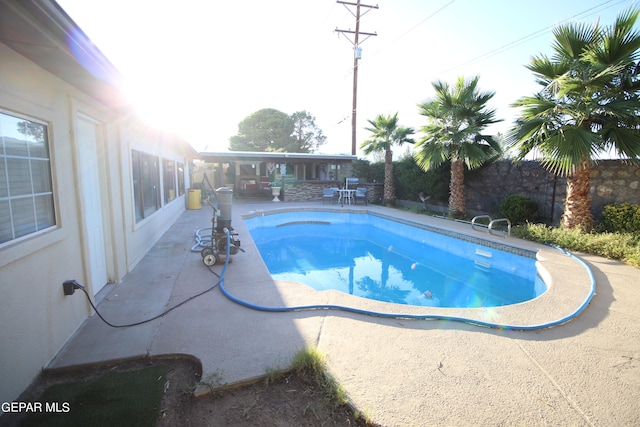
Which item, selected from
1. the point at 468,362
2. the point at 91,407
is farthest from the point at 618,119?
the point at 91,407

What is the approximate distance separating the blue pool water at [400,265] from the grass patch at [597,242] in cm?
93

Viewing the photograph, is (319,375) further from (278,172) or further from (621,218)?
(278,172)

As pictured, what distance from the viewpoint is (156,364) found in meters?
2.56

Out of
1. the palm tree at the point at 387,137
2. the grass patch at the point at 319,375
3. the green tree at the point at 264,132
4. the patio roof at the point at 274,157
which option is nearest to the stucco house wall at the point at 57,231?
the grass patch at the point at 319,375

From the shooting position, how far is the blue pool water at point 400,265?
5.70 metres

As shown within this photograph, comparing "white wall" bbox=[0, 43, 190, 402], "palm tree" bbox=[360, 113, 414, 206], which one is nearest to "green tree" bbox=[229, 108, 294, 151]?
"palm tree" bbox=[360, 113, 414, 206]

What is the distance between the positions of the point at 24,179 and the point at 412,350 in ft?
11.2

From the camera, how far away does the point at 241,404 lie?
2125mm

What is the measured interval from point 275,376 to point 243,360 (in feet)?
1.08

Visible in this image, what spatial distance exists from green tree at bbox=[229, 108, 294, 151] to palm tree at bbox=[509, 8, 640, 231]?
26.1m

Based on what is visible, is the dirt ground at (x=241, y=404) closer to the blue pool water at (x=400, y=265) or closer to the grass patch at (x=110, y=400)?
the grass patch at (x=110, y=400)

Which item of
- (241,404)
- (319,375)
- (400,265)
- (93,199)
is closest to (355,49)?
(400,265)

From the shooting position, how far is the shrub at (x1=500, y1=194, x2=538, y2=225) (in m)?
8.71

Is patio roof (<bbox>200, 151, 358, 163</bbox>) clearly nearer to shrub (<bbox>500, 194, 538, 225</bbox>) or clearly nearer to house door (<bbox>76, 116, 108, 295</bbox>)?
shrub (<bbox>500, 194, 538, 225</bbox>)
